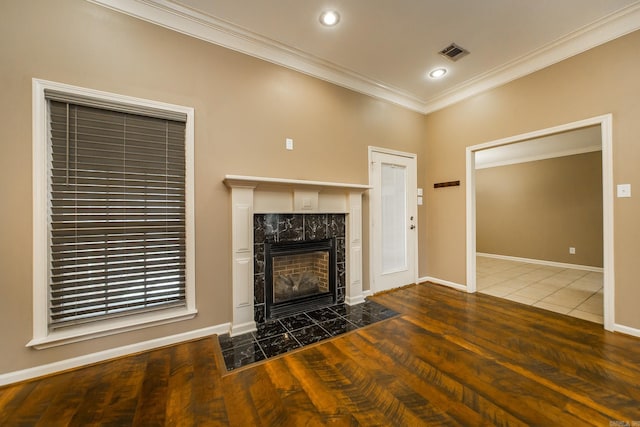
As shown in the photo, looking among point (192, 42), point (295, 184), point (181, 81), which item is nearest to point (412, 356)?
point (295, 184)

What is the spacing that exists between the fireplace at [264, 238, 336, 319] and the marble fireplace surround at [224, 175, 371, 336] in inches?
8.0

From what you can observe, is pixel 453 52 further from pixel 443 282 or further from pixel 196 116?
pixel 443 282

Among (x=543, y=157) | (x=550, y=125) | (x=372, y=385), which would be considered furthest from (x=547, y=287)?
(x=372, y=385)

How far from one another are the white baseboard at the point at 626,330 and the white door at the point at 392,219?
2007 mm

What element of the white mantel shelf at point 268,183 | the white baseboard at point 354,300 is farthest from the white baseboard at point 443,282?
the white mantel shelf at point 268,183

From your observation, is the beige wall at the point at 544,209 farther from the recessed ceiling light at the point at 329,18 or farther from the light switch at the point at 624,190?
the recessed ceiling light at the point at 329,18

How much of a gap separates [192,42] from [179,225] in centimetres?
169

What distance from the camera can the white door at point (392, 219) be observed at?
11.2ft

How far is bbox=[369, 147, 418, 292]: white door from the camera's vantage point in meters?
3.42

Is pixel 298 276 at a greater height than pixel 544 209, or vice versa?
pixel 544 209

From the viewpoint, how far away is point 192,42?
2252 mm

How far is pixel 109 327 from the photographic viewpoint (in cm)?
192

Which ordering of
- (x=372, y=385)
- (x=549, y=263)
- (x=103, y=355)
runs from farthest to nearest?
1. (x=549, y=263)
2. (x=103, y=355)
3. (x=372, y=385)

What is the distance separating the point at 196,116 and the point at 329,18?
1522mm
